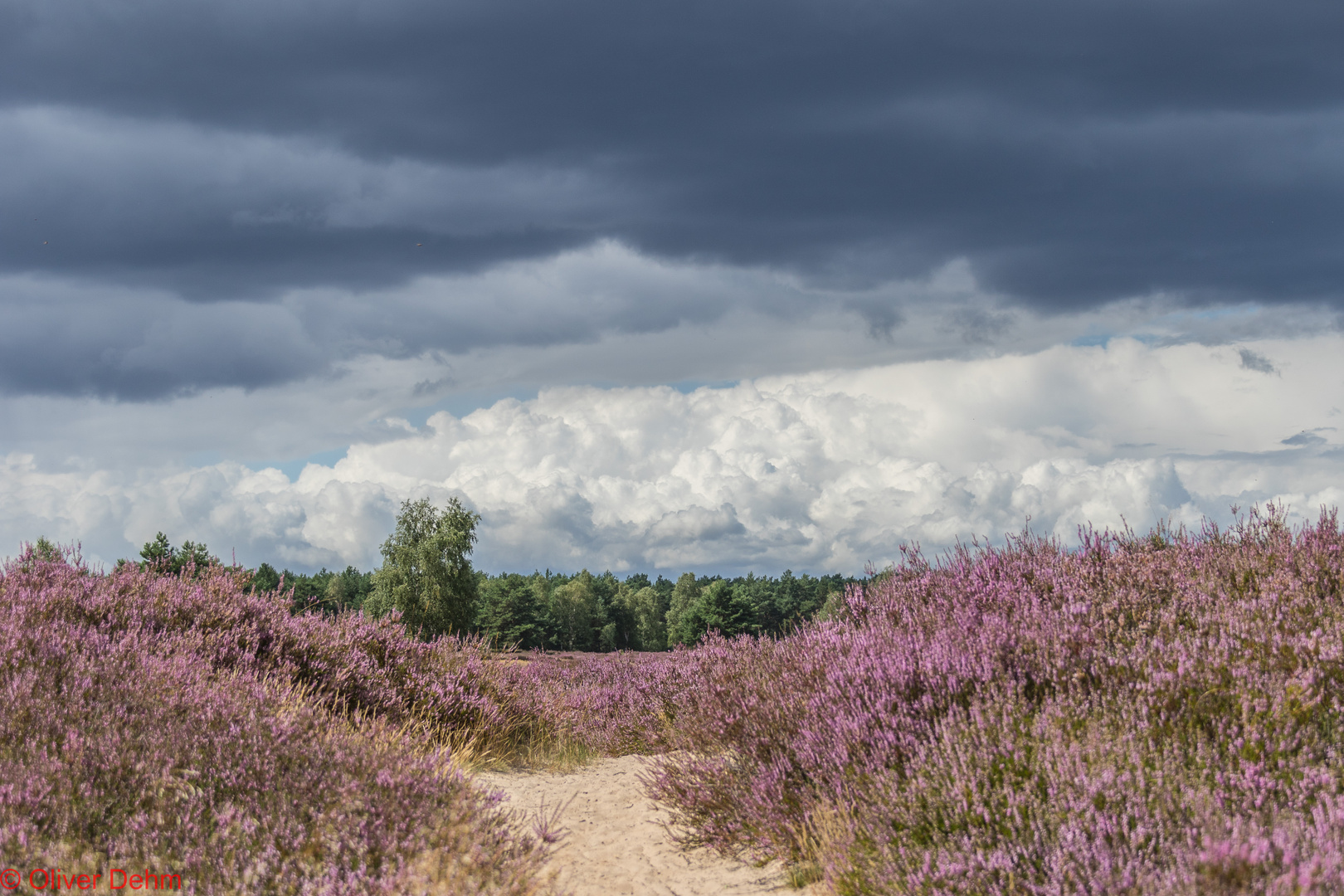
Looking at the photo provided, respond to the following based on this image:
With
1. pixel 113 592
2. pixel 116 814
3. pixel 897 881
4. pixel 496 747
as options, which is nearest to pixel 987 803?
pixel 897 881

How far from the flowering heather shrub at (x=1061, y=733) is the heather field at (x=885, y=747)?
0.02m

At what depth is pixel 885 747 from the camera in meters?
4.55

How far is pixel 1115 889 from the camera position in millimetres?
3217

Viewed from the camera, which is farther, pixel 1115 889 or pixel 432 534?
pixel 432 534

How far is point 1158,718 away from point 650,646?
96977 mm

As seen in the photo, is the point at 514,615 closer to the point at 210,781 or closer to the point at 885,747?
the point at 210,781

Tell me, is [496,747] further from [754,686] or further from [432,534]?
[432,534]

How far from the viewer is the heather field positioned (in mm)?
3582

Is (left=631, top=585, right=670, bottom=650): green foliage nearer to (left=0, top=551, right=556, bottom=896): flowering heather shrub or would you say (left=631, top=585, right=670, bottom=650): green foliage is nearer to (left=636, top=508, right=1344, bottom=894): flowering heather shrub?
(left=0, top=551, right=556, bottom=896): flowering heather shrub

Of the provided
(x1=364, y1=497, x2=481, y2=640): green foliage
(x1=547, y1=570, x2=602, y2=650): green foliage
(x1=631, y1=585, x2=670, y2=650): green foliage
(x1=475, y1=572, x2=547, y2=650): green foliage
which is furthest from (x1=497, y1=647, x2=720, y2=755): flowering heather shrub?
(x1=631, y1=585, x2=670, y2=650): green foliage

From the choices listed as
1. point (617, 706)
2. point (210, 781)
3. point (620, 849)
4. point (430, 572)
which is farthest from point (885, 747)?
point (430, 572)

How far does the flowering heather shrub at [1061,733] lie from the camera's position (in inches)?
134

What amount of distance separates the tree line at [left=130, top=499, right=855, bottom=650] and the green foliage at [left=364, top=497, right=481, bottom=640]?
51 millimetres

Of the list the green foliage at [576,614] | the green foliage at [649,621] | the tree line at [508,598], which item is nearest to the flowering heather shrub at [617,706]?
the tree line at [508,598]
